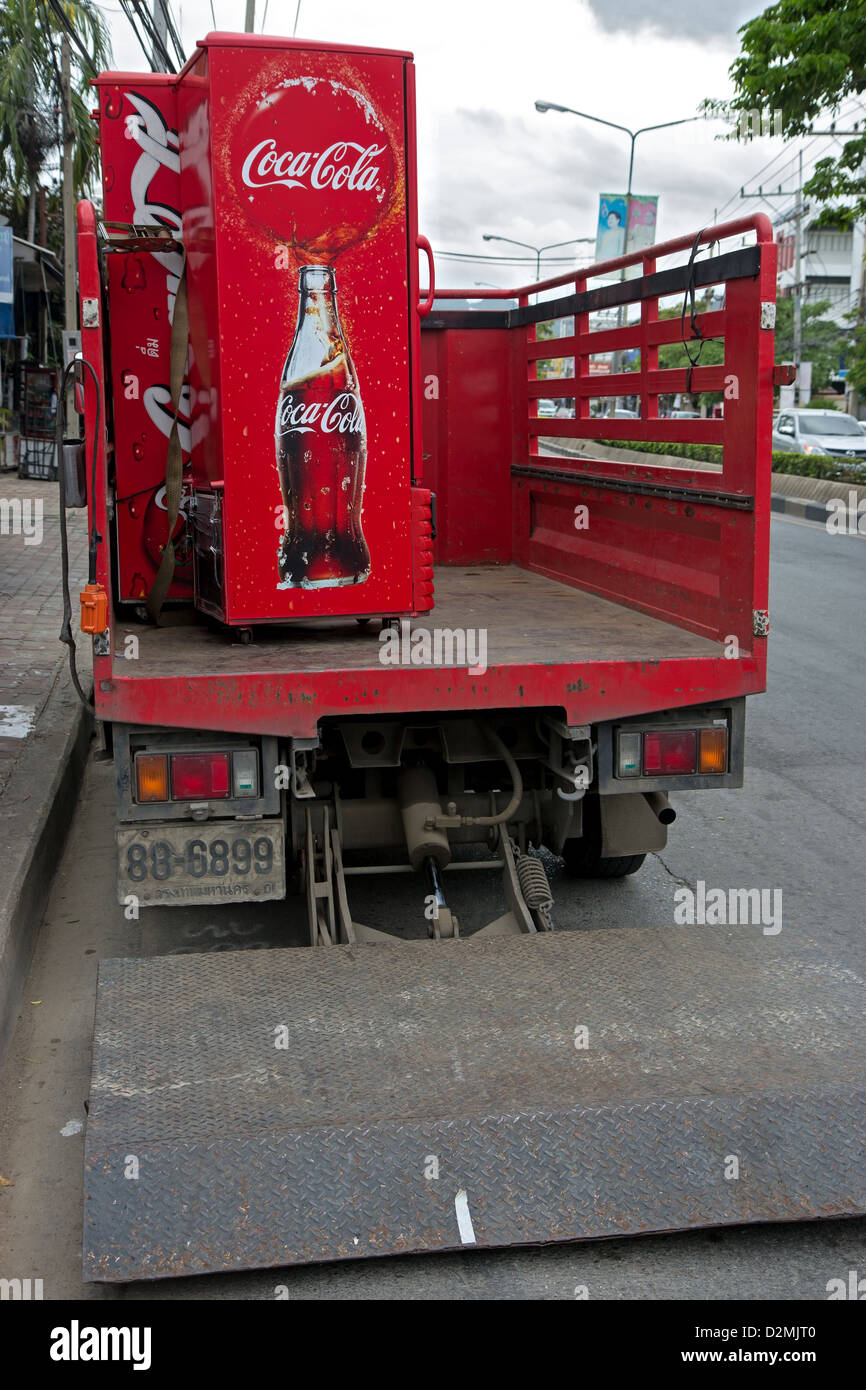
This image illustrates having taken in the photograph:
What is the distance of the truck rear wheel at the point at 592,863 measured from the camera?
18.9ft

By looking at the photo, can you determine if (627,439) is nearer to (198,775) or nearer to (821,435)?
(198,775)

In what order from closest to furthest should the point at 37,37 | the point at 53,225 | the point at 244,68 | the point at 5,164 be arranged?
the point at 244,68
the point at 37,37
the point at 5,164
the point at 53,225

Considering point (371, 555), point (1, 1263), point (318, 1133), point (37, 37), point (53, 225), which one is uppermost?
point (37, 37)

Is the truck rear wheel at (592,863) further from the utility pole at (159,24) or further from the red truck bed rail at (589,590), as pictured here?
the utility pole at (159,24)

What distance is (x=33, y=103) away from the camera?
25938 millimetres

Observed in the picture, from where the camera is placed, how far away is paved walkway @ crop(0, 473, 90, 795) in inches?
309

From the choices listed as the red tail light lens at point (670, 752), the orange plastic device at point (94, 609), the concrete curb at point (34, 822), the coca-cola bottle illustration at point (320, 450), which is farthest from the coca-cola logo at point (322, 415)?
the concrete curb at point (34, 822)

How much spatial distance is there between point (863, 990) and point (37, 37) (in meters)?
25.1

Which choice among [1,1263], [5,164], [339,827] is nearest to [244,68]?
[339,827]

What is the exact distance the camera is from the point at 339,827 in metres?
4.85

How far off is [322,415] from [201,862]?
5.06ft

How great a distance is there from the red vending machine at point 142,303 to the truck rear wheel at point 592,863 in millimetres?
2056

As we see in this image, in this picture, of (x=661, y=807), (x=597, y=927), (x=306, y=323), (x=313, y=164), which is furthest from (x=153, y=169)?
(x=597, y=927)

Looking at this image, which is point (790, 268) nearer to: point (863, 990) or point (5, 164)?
point (5, 164)
